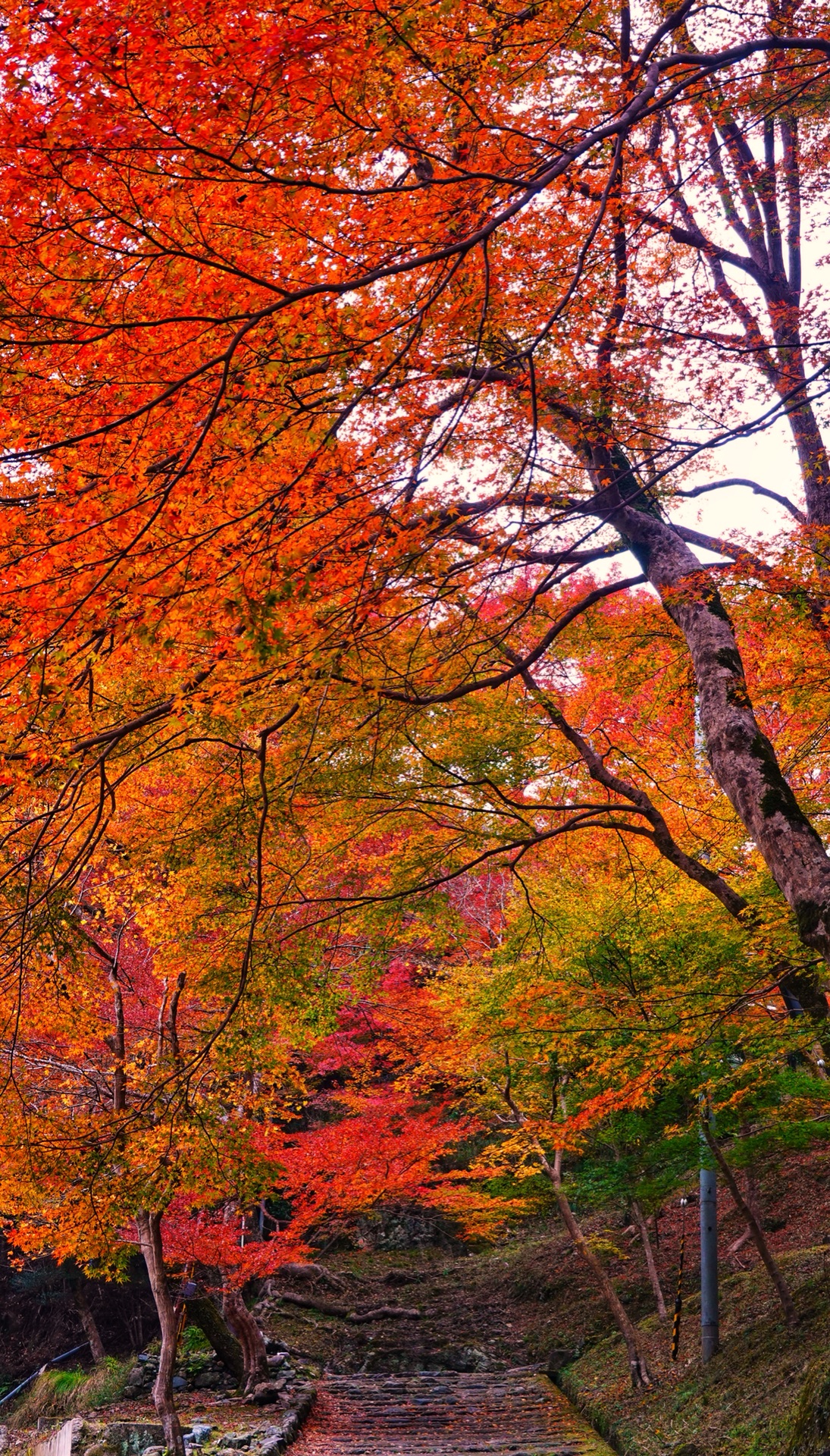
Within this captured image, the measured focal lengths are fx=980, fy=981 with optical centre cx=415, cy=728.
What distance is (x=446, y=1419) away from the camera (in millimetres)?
10727

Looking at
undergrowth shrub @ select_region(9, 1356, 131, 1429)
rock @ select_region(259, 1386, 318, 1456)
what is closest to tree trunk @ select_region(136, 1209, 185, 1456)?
rock @ select_region(259, 1386, 318, 1456)

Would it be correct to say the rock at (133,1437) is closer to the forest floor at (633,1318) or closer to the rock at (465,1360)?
the forest floor at (633,1318)

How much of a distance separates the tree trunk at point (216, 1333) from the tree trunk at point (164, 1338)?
466cm

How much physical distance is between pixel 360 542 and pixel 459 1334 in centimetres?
1594

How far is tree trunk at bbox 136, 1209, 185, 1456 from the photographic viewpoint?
823 centimetres

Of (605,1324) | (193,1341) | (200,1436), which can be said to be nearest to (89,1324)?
(193,1341)

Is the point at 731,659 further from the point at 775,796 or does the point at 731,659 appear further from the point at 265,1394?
the point at 265,1394

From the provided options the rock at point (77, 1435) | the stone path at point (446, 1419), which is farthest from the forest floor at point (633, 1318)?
the rock at point (77, 1435)

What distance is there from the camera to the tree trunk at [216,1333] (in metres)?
13.1

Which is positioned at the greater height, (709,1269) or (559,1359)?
(709,1269)

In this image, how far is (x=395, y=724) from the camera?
631cm

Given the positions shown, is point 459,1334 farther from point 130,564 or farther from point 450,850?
point 130,564

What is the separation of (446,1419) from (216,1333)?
393 centimetres

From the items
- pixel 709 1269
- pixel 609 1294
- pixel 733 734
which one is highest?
pixel 733 734
